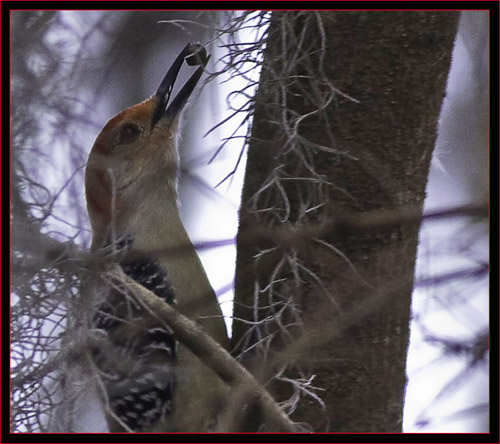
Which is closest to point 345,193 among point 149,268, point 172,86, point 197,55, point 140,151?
point 197,55

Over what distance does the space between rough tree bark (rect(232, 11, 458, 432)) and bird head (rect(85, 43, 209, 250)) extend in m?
0.92

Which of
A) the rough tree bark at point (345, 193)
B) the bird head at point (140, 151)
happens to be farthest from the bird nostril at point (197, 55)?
the rough tree bark at point (345, 193)

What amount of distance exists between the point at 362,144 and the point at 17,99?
3.36 ft

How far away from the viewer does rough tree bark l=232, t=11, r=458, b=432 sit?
2.39 metres

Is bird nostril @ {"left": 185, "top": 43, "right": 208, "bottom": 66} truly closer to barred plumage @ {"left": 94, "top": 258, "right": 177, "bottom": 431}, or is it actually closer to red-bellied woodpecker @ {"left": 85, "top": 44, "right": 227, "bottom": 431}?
red-bellied woodpecker @ {"left": 85, "top": 44, "right": 227, "bottom": 431}

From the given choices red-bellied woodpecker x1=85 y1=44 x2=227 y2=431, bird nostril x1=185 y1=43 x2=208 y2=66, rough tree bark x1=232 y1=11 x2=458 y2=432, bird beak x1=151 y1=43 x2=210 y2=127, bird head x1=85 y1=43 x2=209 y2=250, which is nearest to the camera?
rough tree bark x1=232 y1=11 x2=458 y2=432

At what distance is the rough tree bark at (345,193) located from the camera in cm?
239

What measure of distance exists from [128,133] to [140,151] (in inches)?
3.8

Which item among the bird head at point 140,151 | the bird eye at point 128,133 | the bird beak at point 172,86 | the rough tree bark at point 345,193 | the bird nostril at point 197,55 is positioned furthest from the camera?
the bird eye at point 128,133

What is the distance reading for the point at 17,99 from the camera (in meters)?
2.30

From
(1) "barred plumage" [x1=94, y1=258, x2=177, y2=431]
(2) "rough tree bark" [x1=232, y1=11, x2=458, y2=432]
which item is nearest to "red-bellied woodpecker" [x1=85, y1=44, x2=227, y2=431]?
(1) "barred plumage" [x1=94, y1=258, x2=177, y2=431]

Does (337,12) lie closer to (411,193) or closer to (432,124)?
(432,124)

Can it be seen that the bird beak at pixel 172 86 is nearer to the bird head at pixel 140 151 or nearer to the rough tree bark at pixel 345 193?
the bird head at pixel 140 151

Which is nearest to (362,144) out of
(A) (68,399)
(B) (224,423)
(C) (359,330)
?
(C) (359,330)
